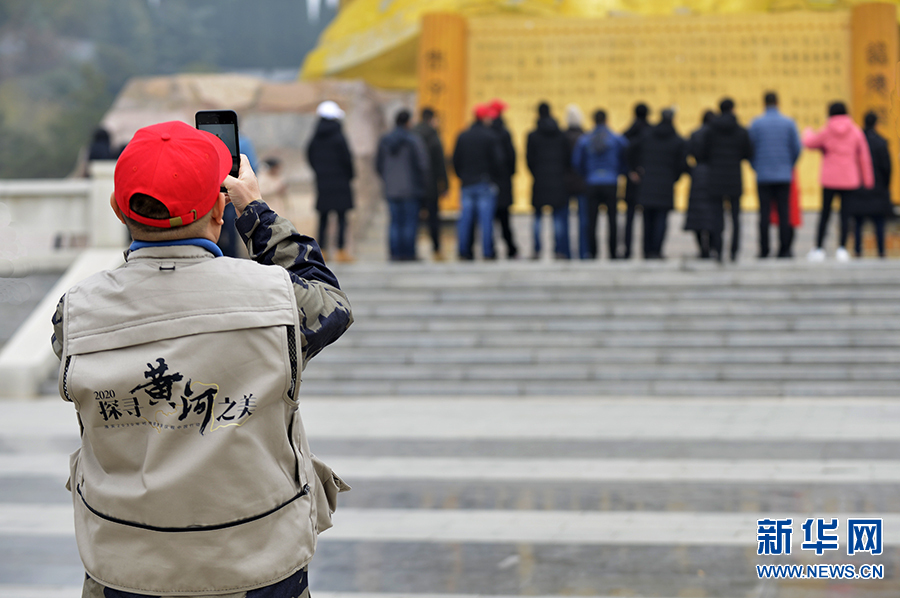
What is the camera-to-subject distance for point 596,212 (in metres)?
11.5

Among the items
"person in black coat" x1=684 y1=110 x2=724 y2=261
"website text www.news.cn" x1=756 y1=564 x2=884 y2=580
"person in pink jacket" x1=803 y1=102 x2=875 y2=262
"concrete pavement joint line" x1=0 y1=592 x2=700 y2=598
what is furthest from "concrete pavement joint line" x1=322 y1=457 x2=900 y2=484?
"person in pink jacket" x1=803 y1=102 x2=875 y2=262

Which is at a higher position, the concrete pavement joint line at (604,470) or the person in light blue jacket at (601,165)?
the person in light blue jacket at (601,165)

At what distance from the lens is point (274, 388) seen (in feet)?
5.84

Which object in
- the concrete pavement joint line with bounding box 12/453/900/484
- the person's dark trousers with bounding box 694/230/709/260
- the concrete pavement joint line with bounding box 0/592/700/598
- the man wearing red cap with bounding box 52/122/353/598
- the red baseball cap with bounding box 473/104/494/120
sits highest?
the red baseball cap with bounding box 473/104/494/120

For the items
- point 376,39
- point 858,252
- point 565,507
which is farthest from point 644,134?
point 376,39

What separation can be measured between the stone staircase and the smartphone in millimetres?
6600

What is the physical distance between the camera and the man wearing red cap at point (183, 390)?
176 cm

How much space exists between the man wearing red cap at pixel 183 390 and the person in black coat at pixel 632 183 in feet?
31.5

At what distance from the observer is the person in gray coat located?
11.4 metres

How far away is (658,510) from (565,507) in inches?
16.1

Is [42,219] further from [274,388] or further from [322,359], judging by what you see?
[274,388]

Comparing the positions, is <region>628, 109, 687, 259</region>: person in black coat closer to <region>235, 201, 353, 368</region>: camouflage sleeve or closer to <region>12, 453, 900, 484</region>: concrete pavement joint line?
<region>12, 453, 900, 484</region>: concrete pavement joint line

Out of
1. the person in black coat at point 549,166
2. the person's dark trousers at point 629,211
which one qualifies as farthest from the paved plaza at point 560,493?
the person in black coat at point 549,166

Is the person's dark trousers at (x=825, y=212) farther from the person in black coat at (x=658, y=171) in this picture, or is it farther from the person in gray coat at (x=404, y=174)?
the person in gray coat at (x=404, y=174)
